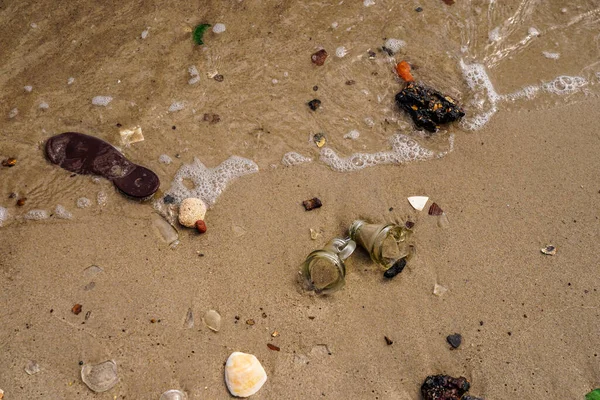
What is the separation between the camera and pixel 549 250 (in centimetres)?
330

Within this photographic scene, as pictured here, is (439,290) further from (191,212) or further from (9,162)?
(9,162)

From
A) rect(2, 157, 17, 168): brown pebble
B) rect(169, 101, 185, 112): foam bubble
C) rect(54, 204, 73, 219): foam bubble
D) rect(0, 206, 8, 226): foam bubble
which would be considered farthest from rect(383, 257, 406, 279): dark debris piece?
rect(2, 157, 17, 168): brown pebble

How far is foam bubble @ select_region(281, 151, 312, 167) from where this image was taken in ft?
11.7

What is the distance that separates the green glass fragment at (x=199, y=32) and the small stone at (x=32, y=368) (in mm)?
2473

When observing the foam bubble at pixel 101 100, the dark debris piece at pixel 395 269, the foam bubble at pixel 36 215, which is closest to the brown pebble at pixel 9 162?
the foam bubble at pixel 36 215

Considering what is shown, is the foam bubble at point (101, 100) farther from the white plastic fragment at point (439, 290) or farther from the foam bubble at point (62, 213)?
the white plastic fragment at point (439, 290)

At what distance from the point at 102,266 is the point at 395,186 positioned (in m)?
1.96

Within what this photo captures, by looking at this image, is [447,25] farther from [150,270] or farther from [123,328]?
[123,328]

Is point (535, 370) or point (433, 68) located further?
point (433, 68)

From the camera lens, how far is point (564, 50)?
405cm

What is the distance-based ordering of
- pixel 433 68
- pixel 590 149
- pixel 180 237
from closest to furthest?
pixel 180 237, pixel 590 149, pixel 433 68

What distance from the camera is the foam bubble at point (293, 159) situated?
3.56 meters

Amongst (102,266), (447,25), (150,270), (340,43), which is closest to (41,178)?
(102,266)

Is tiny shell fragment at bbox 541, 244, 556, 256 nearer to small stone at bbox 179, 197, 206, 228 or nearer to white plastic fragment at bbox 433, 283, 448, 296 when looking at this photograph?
white plastic fragment at bbox 433, 283, 448, 296
